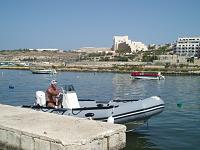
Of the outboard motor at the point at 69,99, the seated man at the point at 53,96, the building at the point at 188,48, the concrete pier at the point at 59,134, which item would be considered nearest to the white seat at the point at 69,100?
the outboard motor at the point at 69,99

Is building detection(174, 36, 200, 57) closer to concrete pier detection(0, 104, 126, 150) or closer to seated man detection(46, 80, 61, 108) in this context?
seated man detection(46, 80, 61, 108)

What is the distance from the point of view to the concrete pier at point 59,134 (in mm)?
7867

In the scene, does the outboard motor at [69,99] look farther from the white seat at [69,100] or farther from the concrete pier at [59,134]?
the concrete pier at [59,134]

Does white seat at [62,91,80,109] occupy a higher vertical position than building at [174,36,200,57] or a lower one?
lower

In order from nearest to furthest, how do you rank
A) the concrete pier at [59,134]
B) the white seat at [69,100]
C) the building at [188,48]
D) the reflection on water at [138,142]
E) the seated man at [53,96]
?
the concrete pier at [59,134] < the reflection on water at [138,142] < the white seat at [69,100] < the seated man at [53,96] < the building at [188,48]

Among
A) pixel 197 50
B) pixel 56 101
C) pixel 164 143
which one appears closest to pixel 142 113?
pixel 164 143

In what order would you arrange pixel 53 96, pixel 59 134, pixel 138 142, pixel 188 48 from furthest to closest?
pixel 188 48, pixel 53 96, pixel 138 142, pixel 59 134

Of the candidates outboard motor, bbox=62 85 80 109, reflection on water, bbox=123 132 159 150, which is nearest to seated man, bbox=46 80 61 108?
outboard motor, bbox=62 85 80 109

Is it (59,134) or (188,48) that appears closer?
(59,134)

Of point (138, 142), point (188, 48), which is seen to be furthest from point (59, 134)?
point (188, 48)

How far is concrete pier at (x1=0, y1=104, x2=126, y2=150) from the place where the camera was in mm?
7867

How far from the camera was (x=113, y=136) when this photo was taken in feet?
28.7

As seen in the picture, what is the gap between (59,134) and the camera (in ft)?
27.1

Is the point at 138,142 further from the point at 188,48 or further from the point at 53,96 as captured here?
the point at 188,48
